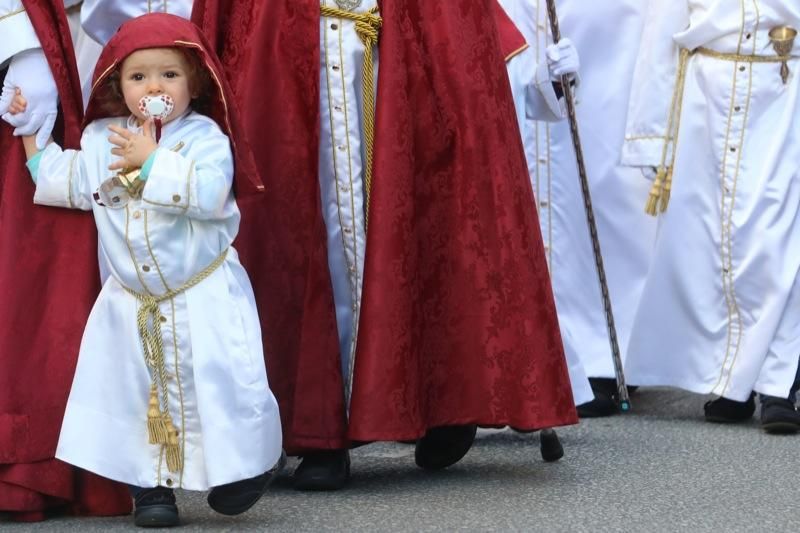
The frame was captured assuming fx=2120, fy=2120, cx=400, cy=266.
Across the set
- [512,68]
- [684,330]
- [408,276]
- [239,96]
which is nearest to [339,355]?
[408,276]

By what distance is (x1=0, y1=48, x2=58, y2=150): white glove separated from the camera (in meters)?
5.42

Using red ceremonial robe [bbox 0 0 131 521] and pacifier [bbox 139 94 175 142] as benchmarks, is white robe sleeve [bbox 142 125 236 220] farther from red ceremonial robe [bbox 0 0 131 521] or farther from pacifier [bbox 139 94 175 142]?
red ceremonial robe [bbox 0 0 131 521]

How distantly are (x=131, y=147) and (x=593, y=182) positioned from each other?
3050 mm

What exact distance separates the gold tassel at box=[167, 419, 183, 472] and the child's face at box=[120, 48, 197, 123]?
788 mm

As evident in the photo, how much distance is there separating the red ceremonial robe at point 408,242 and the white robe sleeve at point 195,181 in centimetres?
57

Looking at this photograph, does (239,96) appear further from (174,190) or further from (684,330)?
(684,330)

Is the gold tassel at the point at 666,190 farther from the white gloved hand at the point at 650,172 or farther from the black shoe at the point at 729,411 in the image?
the black shoe at the point at 729,411

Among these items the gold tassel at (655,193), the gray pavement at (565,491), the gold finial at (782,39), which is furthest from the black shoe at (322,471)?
the gold finial at (782,39)

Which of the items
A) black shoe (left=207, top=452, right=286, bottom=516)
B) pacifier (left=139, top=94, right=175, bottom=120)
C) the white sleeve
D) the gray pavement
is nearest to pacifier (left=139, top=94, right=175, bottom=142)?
pacifier (left=139, top=94, right=175, bottom=120)

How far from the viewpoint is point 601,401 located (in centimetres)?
745

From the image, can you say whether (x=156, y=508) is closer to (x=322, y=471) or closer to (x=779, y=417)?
(x=322, y=471)

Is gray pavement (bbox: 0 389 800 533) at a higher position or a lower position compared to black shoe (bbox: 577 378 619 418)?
higher

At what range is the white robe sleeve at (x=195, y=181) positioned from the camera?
5.11m

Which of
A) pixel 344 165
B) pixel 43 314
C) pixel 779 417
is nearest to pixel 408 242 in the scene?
pixel 344 165
